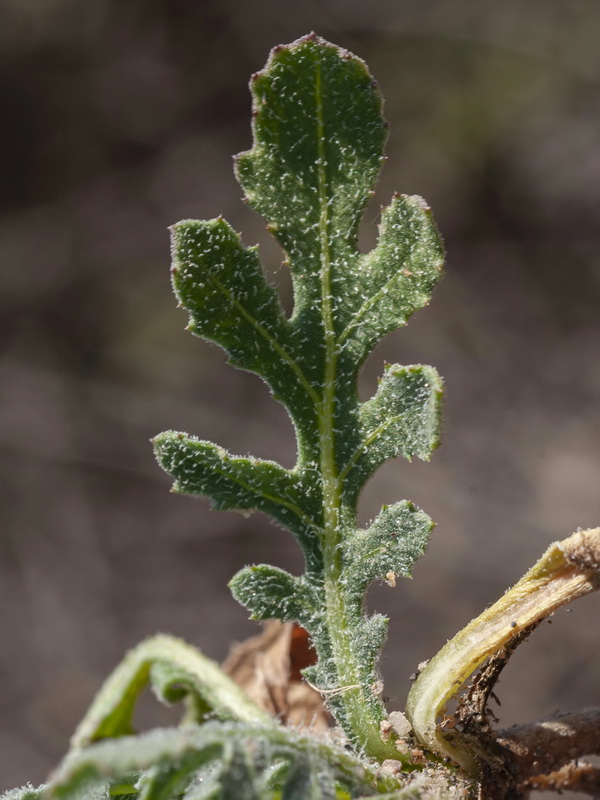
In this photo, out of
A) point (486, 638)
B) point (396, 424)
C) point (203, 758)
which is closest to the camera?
point (203, 758)

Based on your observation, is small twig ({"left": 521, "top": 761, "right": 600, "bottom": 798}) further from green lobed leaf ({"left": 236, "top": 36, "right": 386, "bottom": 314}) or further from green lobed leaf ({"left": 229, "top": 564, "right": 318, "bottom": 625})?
green lobed leaf ({"left": 236, "top": 36, "right": 386, "bottom": 314})

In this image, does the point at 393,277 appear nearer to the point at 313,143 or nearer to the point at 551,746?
the point at 313,143

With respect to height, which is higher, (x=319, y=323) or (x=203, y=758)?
(x=319, y=323)

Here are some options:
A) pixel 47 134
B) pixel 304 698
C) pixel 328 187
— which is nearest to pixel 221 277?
pixel 328 187

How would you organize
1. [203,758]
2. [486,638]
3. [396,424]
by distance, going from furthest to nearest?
[396,424] → [486,638] → [203,758]

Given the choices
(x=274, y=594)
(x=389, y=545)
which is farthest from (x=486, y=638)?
(x=274, y=594)

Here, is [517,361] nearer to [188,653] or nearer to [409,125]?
[409,125]

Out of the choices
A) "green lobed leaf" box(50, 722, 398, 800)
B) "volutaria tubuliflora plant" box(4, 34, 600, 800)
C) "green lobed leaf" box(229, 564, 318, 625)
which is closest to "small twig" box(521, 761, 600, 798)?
"volutaria tubuliflora plant" box(4, 34, 600, 800)

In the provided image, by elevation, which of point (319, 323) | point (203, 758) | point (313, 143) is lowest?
point (203, 758)
